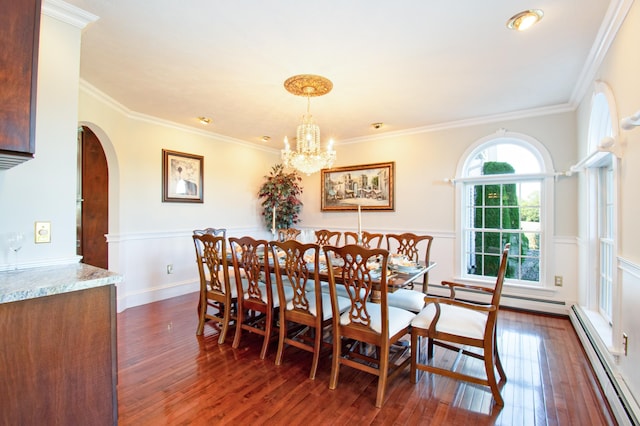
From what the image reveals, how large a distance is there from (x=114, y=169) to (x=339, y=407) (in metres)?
3.80

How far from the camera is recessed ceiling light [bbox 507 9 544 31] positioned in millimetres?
2008

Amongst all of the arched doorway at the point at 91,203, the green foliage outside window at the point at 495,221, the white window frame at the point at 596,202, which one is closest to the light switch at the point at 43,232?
the arched doorway at the point at 91,203

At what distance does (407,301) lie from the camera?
9.14ft

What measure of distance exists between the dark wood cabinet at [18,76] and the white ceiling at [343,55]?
69 centimetres

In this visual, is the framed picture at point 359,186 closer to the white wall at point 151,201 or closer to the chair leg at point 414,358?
the white wall at point 151,201

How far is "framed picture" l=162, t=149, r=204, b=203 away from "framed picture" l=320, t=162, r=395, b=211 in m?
2.22

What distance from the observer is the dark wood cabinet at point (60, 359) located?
50.1 inches

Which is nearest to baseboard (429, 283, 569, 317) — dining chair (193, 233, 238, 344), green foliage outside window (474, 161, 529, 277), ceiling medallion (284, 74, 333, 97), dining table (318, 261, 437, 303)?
green foliage outside window (474, 161, 529, 277)

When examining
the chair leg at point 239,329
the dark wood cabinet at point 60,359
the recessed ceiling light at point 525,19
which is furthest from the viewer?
the chair leg at point 239,329

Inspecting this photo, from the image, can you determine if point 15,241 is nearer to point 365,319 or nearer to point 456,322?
point 365,319

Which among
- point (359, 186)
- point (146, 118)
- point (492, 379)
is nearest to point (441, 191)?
point (359, 186)

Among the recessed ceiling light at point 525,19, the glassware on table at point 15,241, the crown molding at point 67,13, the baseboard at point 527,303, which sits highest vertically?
the recessed ceiling light at point 525,19

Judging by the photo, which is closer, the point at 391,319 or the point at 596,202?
the point at 391,319

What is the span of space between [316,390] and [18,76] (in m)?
2.47
